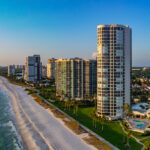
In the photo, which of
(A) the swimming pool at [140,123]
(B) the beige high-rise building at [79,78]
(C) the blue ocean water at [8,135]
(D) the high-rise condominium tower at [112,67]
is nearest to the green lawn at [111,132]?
(A) the swimming pool at [140,123]

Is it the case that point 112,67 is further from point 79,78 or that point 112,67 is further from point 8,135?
point 8,135

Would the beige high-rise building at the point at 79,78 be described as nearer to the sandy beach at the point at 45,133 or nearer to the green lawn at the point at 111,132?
the sandy beach at the point at 45,133

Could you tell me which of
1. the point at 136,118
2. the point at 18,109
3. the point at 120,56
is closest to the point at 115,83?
the point at 120,56

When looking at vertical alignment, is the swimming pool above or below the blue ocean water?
above

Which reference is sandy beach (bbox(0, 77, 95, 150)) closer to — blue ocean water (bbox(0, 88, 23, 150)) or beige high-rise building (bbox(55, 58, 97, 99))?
blue ocean water (bbox(0, 88, 23, 150))

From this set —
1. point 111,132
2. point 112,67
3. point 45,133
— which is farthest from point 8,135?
point 112,67

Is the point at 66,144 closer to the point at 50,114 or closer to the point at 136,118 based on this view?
the point at 50,114

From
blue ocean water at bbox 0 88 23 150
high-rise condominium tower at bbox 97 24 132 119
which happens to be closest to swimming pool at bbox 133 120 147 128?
high-rise condominium tower at bbox 97 24 132 119
